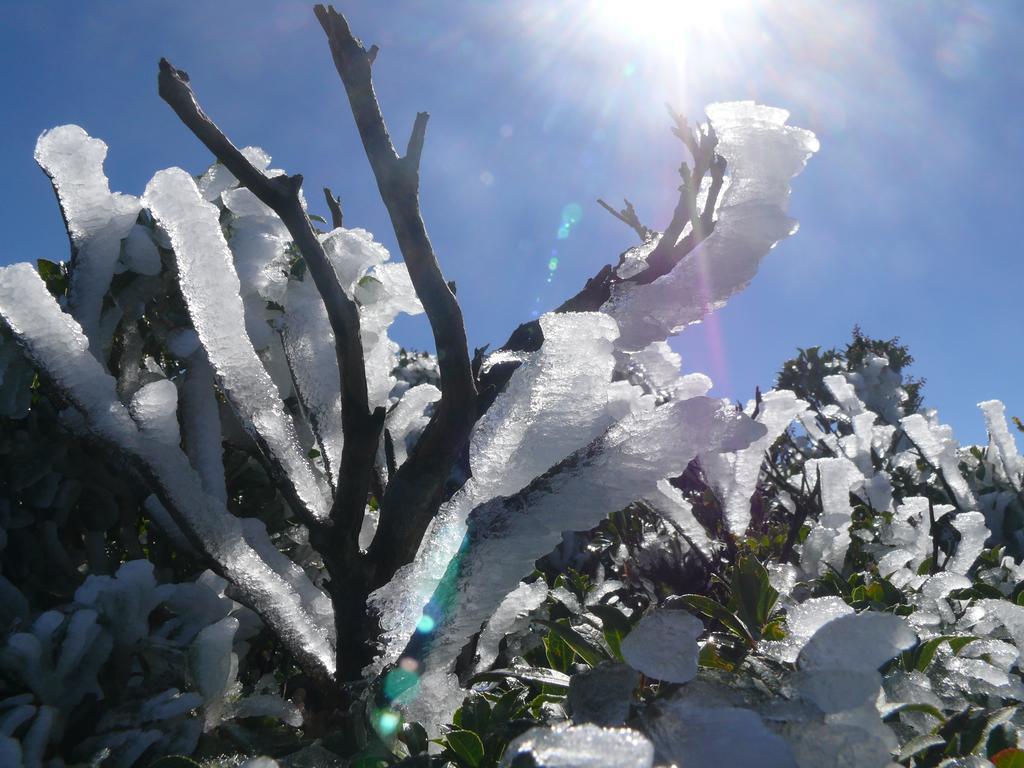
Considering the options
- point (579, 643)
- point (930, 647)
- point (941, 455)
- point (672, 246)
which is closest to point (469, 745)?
point (579, 643)

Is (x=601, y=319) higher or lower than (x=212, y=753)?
higher

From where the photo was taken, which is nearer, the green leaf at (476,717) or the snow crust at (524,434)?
the green leaf at (476,717)

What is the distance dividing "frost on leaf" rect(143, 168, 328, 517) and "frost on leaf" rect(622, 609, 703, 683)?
2.27ft

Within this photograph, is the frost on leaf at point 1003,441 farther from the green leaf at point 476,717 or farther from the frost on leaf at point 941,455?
the green leaf at point 476,717

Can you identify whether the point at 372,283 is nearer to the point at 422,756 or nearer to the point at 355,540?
the point at 355,540

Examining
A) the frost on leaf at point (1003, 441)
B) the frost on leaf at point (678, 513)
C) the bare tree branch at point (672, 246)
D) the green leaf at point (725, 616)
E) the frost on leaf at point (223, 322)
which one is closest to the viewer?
the green leaf at point (725, 616)

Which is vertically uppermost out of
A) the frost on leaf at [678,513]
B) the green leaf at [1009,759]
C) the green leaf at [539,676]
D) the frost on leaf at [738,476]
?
the frost on leaf at [738,476]

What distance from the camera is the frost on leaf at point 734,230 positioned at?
4.25ft

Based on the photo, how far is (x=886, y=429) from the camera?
3797mm

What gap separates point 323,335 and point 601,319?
723 millimetres

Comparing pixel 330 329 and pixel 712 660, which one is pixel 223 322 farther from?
pixel 712 660

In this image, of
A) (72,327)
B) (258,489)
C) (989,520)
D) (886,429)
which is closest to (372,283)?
(258,489)

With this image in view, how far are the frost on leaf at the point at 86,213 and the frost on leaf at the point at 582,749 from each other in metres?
1.25

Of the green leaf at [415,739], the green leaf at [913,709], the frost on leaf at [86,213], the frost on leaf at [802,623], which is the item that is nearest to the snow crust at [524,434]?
the green leaf at [415,739]
